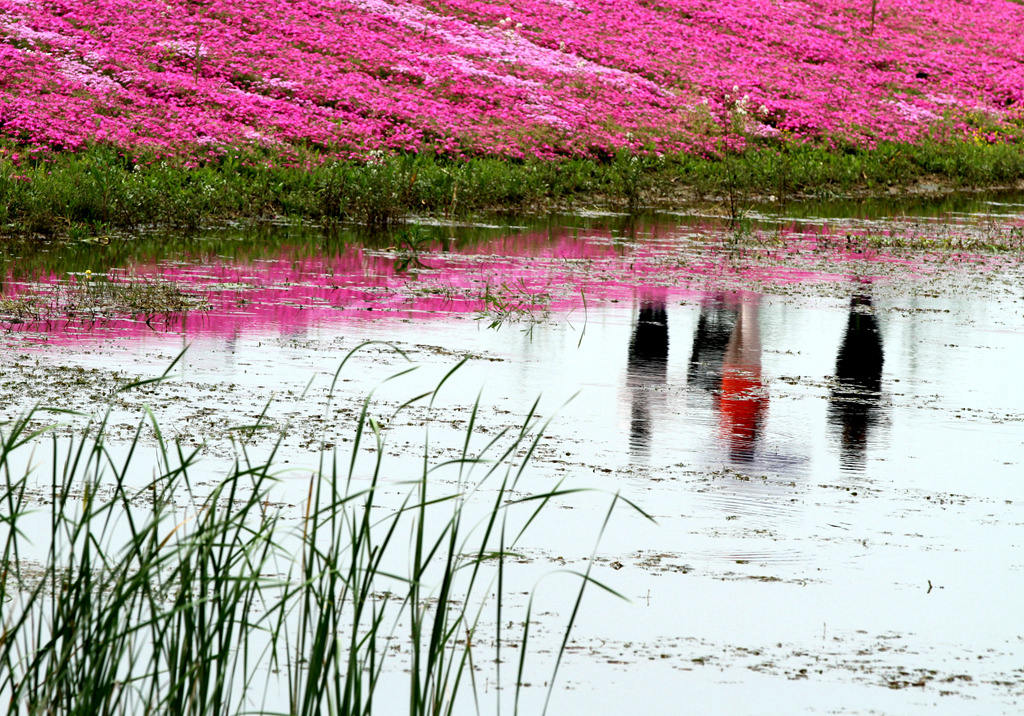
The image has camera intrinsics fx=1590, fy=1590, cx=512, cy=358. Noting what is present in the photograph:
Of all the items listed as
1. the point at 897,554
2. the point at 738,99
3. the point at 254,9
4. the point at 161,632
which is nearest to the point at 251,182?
the point at 254,9

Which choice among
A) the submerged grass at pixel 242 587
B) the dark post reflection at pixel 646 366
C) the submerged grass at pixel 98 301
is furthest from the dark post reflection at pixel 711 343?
the submerged grass at pixel 98 301

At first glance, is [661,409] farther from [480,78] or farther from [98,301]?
[480,78]

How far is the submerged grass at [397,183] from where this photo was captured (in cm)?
1998

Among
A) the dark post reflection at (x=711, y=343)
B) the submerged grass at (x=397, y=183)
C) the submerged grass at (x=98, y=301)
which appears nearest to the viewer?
the dark post reflection at (x=711, y=343)

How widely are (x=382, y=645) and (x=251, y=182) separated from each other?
18640 millimetres

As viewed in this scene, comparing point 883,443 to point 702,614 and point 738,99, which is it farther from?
point 738,99

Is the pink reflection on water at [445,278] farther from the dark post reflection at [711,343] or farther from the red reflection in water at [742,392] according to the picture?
the red reflection in water at [742,392]

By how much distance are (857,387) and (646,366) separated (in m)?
1.54

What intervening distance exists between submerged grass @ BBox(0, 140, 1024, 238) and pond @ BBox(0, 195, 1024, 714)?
1184 millimetres

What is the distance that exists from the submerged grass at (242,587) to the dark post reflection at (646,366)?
2.28 ft

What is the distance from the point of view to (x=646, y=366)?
38.5 feet

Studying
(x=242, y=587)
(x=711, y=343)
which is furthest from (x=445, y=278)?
(x=242, y=587)

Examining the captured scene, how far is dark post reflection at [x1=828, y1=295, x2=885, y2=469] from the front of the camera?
9.30 meters

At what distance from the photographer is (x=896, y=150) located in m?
34.8
